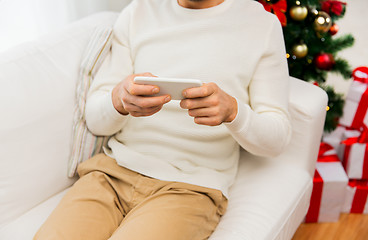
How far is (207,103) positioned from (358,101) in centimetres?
94

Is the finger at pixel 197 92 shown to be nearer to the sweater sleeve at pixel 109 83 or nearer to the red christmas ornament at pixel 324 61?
the sweater sleeve at pixel 109 83

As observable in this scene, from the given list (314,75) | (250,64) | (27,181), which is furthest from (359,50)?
(27,181)

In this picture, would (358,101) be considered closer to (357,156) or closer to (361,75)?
(361,75)

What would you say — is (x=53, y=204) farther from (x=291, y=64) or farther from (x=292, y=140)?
(x=291, y=64)

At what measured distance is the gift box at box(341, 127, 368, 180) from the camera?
1.56 m

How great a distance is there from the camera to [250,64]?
1091 millimetres

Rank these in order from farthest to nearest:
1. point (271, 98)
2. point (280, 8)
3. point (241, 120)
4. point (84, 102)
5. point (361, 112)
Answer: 1. point (361, 112)
2. point (280, 8)
3. point (84, 102)
4. point (271, 98)
5. point (241, 120)

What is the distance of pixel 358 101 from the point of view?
5.25ft

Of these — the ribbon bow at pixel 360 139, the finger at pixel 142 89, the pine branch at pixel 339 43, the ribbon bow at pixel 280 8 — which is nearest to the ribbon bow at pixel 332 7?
the pine branch at pixel 339 43

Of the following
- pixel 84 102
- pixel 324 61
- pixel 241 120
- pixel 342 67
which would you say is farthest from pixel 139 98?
pixel 342 67

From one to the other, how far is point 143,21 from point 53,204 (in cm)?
57

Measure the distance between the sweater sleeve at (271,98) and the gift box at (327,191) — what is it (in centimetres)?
46

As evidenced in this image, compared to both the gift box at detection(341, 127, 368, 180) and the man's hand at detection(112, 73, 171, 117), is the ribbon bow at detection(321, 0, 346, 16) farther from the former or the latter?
the man's hand at detection(112, 73, 171, 117)

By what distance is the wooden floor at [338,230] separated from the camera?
4.99 ft
